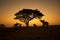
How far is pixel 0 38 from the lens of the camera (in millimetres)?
7328

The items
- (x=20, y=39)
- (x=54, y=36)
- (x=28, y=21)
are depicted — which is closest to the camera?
(x=20, y=39)

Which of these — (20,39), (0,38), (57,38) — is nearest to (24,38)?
(20,39)

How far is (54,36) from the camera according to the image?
7.84 meters

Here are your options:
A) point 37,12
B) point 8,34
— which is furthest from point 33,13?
point 8,34

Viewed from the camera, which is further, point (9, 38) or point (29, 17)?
point (29, 17)

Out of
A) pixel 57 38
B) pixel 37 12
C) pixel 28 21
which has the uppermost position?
pixel 37 12

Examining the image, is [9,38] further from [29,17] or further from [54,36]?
[29,17]

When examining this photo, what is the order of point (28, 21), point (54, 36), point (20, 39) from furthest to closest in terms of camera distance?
point (28, 21), point (54, 36), point (20, 39)

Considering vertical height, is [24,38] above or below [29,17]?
below

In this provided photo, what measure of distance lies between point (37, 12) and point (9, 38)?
31.6 meters

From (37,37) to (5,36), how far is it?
165 centimetres

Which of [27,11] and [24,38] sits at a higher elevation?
[27,11]

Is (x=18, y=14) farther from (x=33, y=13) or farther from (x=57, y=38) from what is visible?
(x=57, y=38)

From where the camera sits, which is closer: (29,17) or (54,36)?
(54,36)
